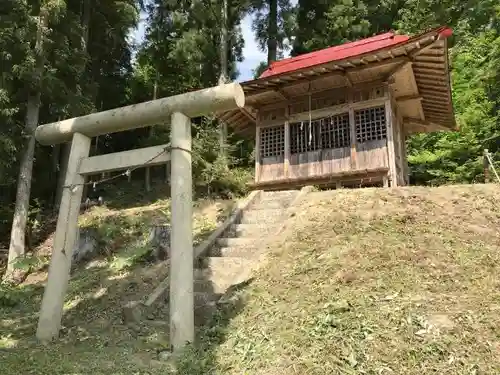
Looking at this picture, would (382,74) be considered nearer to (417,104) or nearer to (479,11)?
(417,104)

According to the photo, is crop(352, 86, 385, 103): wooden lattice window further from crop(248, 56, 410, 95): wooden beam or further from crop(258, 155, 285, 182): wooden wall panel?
crop(258, 155, 285, 182): wooden wall panel

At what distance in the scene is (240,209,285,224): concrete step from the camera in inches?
342

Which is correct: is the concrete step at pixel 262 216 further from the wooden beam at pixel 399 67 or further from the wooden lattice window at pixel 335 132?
the wooden beam at pixel 399 67

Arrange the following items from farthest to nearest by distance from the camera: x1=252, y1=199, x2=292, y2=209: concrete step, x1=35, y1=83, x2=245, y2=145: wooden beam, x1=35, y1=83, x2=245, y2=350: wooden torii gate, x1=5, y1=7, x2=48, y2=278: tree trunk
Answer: x1=5, y1=7, x2=48, y2=278: tree trunk, x1=252, y1=199, x2=292, y2=209: concrete step, x1=35, y1=83, x2=245, y2=145: wooden beam, x1=35, y1=83, x2=245, y2=350: wooden torii gate

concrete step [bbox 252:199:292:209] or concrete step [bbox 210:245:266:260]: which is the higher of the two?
concrete step [bbox 252:199:292:209]

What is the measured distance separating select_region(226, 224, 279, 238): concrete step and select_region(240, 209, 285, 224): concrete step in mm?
252

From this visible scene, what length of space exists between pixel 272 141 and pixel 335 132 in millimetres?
2020

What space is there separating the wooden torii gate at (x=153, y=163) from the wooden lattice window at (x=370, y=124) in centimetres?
678

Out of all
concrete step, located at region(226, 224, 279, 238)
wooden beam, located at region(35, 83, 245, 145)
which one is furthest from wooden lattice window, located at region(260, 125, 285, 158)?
wooden beam, located at region(35, 83, 245, 145)

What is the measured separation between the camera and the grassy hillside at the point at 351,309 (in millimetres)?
3961

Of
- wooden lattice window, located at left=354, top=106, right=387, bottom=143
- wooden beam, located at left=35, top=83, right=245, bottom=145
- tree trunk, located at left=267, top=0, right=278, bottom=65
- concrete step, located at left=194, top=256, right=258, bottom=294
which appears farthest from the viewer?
tree trunk, located at left=267, top=0, right=278, bottom=65

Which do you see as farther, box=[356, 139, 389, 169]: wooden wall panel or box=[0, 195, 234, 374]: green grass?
box=[356, 139, 389, 169]: wooden wall panel

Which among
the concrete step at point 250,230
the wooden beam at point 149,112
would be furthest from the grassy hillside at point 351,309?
the wooden beam at point 149,112

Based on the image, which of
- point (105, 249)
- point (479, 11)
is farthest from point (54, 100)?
point (479, 11)
